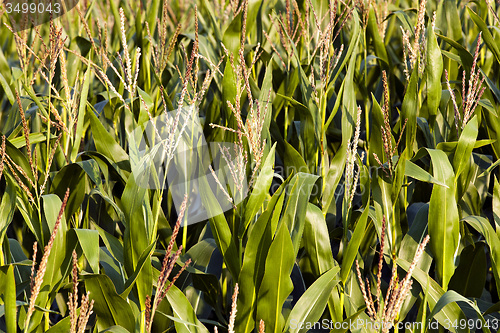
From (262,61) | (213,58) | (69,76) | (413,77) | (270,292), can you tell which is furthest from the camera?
(262,61)

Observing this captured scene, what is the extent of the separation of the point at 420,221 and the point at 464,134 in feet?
0.90

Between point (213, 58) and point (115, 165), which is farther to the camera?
point (213, 58)

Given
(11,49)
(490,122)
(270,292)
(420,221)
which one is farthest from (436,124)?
(11,49)

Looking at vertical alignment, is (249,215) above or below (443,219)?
above

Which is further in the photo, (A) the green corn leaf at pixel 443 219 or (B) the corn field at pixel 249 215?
(A) the green corn leaf at pixel 443 219

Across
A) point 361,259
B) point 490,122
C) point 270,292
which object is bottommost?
point 361,259

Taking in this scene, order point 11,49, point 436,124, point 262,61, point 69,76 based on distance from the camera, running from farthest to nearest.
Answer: point 11,49 < point 262,61 < point 69,76 < point 436,124

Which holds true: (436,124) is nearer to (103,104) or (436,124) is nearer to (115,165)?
(115,165)

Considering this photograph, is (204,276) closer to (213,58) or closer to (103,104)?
(103,104)

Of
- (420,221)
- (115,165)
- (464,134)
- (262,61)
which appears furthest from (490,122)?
(115,165)

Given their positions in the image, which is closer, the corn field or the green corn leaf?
the corn field

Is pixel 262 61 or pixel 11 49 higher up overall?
pixel 11 49

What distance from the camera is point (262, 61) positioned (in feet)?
6.31

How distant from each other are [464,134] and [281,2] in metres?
1.45
